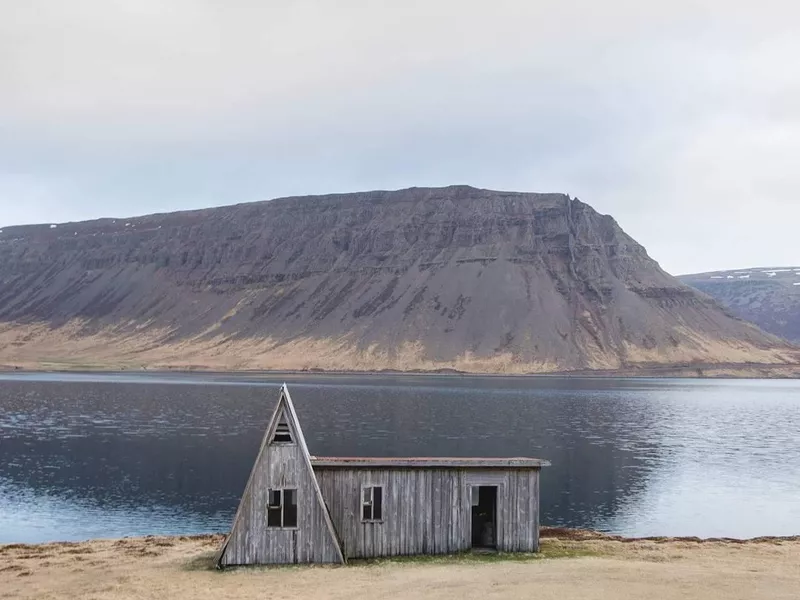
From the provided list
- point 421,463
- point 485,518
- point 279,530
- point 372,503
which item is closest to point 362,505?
point 372,503

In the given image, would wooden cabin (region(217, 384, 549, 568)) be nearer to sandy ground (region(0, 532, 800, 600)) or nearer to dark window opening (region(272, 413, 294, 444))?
dark window opening (region(272, 413, 294, 444))

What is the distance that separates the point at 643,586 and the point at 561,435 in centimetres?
5488

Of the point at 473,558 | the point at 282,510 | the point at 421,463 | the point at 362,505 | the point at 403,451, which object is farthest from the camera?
the point at 403,451

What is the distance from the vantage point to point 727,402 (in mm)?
130625

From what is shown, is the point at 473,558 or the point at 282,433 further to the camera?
the point at 473,558

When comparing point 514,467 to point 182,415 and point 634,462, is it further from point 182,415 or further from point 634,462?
point 182,415

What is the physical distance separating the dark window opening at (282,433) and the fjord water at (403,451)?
13.4 m

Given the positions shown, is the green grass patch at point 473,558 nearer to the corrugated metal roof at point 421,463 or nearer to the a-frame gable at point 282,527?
the a-frame gable at point 282,527

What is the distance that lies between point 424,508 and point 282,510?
189 inches

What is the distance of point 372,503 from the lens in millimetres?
28453

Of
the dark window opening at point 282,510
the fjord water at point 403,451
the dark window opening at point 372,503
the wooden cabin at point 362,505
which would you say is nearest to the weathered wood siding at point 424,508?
the wooden cabin at point 362,505

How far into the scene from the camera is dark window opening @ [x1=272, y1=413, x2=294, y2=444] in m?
27.8

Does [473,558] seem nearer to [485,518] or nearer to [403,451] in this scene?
[485,518]

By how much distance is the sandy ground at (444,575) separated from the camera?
2314 cm
